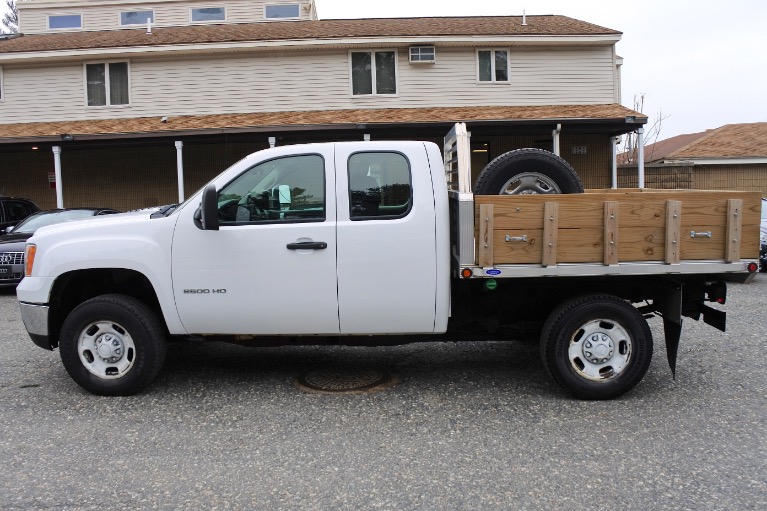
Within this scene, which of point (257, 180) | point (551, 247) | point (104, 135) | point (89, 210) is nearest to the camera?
point (551, 247)

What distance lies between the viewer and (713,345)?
6938 mm

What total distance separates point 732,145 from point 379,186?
24.9 metres

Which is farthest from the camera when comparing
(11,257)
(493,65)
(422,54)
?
(493,65)

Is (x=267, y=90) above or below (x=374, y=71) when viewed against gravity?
below

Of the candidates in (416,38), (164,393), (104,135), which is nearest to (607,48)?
(416,38)

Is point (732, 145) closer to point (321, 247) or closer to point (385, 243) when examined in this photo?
point (385, 243)

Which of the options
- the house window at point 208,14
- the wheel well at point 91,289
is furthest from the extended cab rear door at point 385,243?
the house window at point 208,14

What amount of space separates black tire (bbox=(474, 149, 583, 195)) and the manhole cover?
1.83m

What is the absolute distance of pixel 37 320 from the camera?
17.7 feet

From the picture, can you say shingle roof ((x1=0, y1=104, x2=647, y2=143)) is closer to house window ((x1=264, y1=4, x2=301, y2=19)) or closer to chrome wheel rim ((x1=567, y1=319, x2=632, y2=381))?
house window ((x1=264, y1=4, x2=301, y2=19))

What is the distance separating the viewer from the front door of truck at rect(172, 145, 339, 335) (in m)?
5.06

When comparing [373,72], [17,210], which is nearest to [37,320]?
[17,210]

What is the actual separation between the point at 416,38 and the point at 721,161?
1194 cm

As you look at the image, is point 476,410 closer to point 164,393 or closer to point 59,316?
point 164,393
